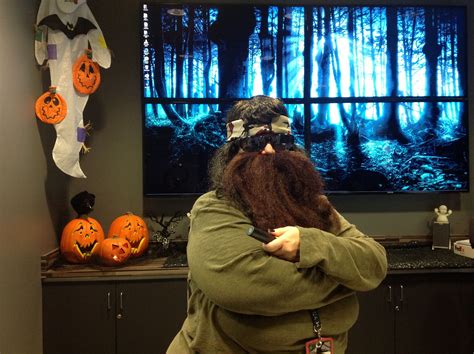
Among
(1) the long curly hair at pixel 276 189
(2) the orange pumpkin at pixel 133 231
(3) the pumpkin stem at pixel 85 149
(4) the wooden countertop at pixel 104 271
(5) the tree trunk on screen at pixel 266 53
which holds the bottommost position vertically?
(4) the wooden countertop at pixel 104 271

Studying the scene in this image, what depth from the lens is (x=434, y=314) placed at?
2.43 metres

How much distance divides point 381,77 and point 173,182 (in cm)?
150

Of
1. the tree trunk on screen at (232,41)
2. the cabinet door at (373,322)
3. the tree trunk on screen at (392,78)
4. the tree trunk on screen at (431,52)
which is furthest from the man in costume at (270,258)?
the tree trunk on screen at (431,52)

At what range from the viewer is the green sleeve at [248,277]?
952 millimetres

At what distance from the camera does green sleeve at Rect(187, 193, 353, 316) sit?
0.95 meters

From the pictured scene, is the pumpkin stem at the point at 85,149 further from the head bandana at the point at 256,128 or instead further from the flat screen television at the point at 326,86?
the head bandana at the point at 256,128

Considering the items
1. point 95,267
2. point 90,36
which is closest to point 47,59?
point 90,36

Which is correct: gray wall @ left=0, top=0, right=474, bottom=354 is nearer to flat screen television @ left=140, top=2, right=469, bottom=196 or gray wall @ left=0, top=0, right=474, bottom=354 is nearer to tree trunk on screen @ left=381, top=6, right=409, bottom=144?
flat screen television @ left=140, top=2, right=469, bottom=196

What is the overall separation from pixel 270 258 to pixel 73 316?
177 centimetres

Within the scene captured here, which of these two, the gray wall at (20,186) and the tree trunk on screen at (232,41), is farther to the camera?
the tree trunk on screen at (232,41)

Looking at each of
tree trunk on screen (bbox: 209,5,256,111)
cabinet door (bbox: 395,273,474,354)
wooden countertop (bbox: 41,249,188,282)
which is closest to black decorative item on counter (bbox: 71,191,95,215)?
wooden countertop (bbox: 41,249,188,282)

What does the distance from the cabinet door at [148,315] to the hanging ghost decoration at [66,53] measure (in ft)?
2.50

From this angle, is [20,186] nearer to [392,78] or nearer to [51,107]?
[51,107]

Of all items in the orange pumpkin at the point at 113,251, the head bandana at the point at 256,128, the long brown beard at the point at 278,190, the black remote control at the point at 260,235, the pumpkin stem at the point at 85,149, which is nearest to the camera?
the black remote control at the point at 260,235
